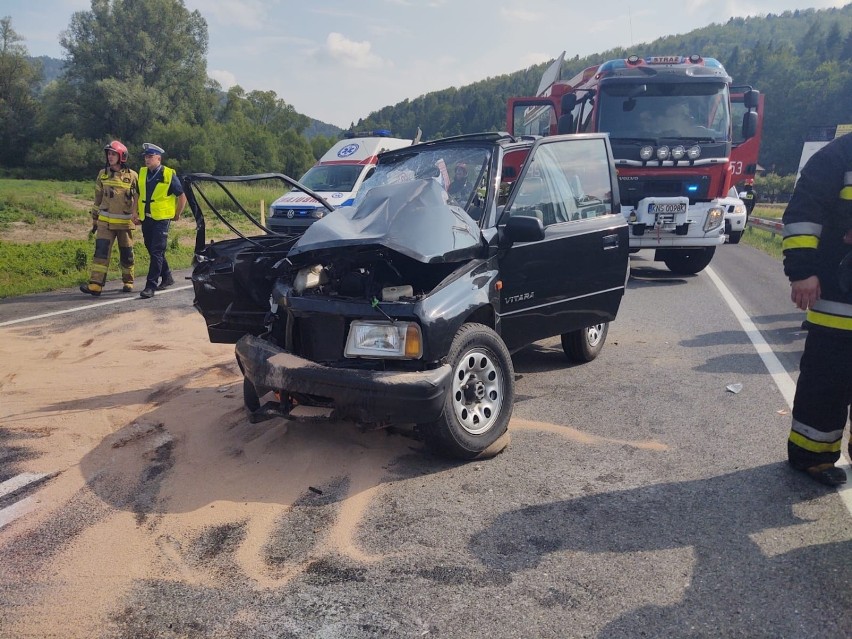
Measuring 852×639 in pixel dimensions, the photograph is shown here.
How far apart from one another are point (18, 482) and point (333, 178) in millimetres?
12058

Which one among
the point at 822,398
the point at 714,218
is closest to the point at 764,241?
the point at 714,218

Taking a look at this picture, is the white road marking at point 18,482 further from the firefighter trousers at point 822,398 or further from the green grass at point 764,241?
the green grass at point 764,241

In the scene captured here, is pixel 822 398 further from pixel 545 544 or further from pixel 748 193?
pixel 748 193

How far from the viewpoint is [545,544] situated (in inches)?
127

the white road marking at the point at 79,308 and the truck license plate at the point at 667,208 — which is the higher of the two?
the truck license plate at the point at 667,208

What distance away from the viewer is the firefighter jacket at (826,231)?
3.61 m

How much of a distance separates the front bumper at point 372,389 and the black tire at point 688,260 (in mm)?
9440

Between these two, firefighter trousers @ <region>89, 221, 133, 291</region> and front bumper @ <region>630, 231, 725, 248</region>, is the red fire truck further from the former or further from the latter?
firefighter trousers @ <region>89, 221, 133, 291</region>

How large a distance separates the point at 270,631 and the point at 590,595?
1.26 m

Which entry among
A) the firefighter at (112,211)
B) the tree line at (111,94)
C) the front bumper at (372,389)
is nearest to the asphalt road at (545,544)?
the front bumper at (372,389)

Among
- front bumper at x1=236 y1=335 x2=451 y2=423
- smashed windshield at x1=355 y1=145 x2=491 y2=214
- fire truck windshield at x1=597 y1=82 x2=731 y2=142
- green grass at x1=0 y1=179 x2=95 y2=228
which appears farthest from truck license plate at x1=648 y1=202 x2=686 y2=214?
green grass at x1=0 y1=179 x2=95 y2=228

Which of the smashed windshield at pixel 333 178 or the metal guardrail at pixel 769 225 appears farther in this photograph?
the metal guardrail at pixel 769 225

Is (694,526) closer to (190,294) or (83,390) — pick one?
(83,390)

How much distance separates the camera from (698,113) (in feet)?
36.4
